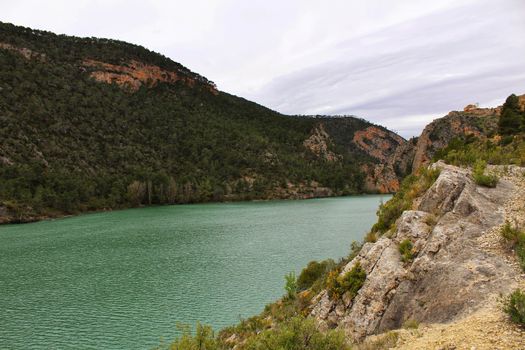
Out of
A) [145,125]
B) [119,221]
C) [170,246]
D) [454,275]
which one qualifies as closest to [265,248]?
[170,246]

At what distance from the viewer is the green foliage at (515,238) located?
366 inches

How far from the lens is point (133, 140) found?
116 meters

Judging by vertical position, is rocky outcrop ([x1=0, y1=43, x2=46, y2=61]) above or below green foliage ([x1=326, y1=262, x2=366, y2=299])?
above

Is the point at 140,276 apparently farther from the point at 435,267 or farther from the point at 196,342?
the point at 435,267

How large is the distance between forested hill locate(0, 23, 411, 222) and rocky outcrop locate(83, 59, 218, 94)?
0.45 m

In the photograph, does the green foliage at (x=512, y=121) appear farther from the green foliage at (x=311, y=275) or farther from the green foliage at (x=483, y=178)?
the green foliage at (x=483, y=178)

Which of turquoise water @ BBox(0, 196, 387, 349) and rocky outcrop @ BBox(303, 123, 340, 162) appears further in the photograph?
rocky outcrop @ BBox(303, 123, 340, 162)

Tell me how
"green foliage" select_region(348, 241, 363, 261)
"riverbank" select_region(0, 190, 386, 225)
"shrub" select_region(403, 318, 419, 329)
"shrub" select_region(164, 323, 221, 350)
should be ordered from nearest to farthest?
"shrub" select_region(403, 318, 419, 329) → "shrub" select_region(164, 323, 221, 350) → "green foliage" select_region(348, 241, 363, 261) → "riverbank" select_region(0, 190, 386, 225)

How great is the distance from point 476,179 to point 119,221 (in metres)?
62.9

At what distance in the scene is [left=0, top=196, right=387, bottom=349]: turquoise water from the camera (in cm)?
1983

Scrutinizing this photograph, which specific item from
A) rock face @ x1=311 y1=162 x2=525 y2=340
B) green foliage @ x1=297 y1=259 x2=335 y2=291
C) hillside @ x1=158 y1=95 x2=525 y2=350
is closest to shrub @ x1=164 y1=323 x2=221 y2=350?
hillside @ x1=158 y1=95 x2=525 y2=350

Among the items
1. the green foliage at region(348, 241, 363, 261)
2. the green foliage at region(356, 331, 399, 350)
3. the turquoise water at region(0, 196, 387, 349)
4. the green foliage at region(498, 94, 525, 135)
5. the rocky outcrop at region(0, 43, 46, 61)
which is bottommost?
the turquoise water at region(0, 196, 387, 349)

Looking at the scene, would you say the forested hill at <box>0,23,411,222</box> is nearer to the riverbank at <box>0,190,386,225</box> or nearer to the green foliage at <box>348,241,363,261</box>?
the riverbank at <box>0,190,386,225</box>

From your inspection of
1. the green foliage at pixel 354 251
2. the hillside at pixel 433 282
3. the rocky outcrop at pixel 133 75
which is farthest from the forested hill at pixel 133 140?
the hillside at pixel 433 282
